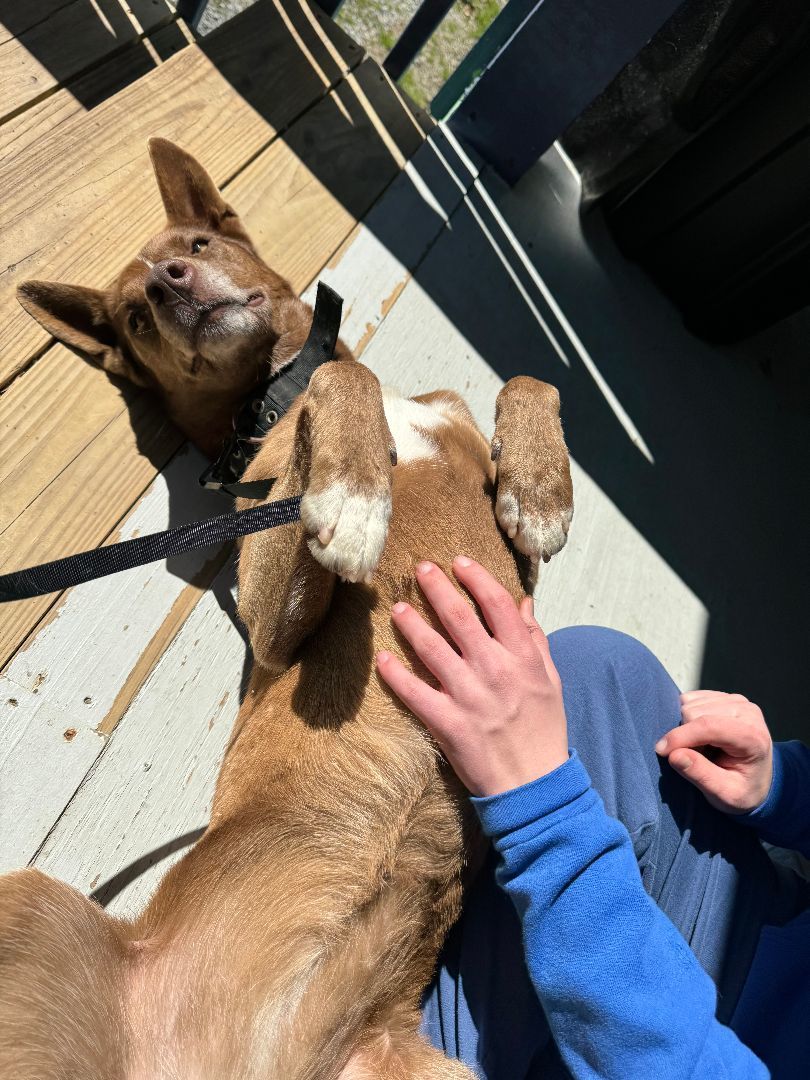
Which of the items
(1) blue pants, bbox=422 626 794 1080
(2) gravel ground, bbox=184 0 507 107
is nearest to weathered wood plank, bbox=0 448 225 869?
(1) blue pants, bbox=422 626 794 1080

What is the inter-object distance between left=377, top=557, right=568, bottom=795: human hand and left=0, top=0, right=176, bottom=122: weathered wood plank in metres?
2.44

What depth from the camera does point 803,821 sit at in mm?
1784

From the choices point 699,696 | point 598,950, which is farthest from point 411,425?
point 598,950

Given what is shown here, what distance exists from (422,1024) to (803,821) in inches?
45.3

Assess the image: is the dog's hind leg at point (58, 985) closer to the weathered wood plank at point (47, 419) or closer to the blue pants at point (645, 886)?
the blue pants at point (645, 886)

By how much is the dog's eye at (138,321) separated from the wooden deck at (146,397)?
237 mm

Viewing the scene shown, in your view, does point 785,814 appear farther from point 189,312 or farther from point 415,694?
point 189,312

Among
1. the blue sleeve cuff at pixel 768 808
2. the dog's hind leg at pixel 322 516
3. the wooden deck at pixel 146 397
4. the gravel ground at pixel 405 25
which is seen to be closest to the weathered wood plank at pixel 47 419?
the wooden deck at pixel 146 397

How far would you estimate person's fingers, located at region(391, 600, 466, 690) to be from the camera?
1.61m

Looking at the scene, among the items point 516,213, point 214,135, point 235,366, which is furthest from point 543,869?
point 516,213

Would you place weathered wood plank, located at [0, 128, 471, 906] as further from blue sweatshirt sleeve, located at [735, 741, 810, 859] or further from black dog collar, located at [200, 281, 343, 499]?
blue sweatshirt sleeve, located at [735, 741, 810, 859]

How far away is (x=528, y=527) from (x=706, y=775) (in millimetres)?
798

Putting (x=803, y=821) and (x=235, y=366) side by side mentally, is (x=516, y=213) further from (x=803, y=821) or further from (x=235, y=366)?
(x=803, y=821)

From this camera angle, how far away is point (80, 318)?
2.33 metres
